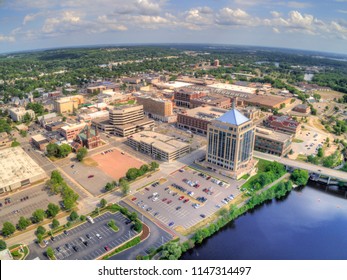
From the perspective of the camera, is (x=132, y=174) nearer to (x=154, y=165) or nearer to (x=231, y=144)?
(x=154, y=165)

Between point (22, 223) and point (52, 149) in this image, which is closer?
point (22, 223)

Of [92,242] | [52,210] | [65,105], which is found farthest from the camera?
[65,105]

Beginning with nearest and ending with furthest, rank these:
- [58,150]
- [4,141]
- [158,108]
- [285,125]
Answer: [58,150] → [4,141] → [285,125] → [158,108]

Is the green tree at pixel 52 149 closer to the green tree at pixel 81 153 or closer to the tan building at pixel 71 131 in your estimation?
the green tree at pixel 81 153

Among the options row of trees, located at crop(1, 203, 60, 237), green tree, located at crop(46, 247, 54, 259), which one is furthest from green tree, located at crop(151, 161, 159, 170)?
green tree, located at crop(46, 247, 54, 259)

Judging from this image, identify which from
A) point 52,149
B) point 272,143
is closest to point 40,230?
point 52,149

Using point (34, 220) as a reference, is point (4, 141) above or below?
above

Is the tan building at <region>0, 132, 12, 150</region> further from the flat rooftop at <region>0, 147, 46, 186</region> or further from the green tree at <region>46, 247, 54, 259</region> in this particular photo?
the green tree at <region>46, 247, 54, 259</region>
